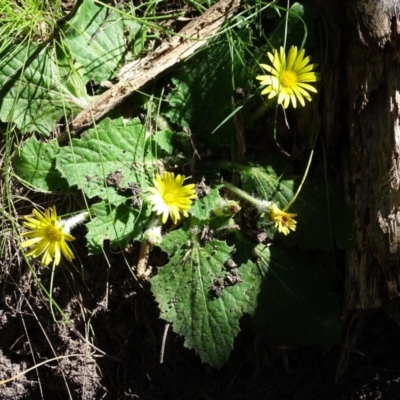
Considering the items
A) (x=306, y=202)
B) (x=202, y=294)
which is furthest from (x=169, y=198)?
(x=306, y=202)

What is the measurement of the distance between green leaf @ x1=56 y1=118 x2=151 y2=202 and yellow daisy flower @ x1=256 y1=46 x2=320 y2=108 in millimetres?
535

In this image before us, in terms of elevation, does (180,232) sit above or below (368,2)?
below

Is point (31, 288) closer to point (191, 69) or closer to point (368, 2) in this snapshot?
point (191, 69)

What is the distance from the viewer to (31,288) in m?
2.81

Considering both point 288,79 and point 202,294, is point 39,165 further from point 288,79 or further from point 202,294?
point 288,79

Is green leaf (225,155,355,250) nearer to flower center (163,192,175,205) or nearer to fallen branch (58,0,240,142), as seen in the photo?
flower center (163,192,175,205)

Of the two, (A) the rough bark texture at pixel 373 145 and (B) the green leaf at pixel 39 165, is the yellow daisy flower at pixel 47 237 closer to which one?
(B) the green leaf at pixel 39 165

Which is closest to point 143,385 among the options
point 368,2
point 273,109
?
point 273,109

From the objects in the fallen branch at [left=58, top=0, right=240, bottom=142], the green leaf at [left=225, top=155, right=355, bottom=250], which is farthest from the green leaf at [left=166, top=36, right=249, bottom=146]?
the green leaf at [left=225, top=155, right=355, bottom=250]

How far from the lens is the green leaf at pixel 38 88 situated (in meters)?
2.70

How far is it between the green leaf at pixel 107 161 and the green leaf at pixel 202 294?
0.26 m

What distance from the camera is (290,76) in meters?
2.48

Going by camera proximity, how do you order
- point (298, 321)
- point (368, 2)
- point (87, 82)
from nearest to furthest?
point (368, 2) → point (298, 321) → point (87, 82)

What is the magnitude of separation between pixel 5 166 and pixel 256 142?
1.01 m
